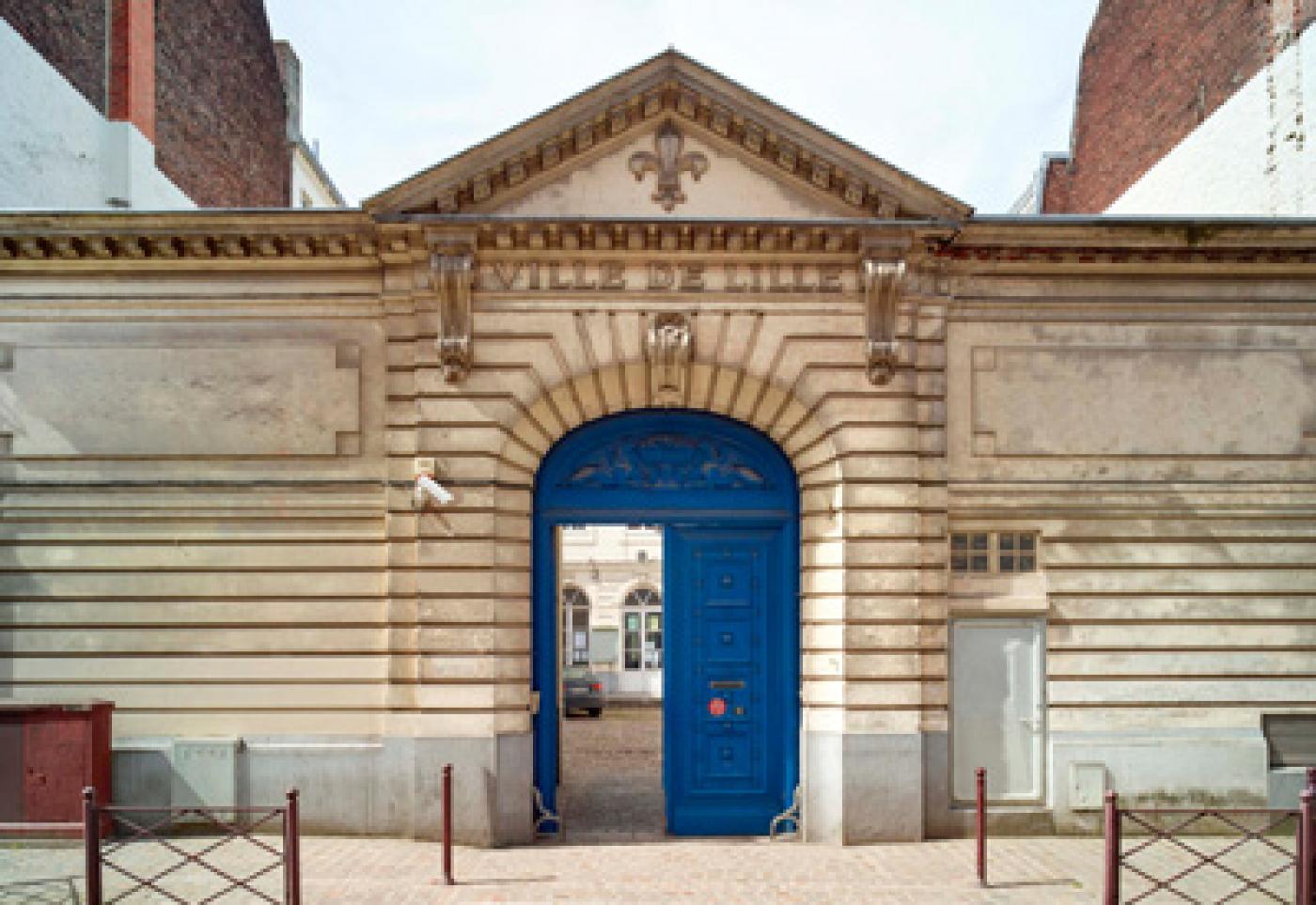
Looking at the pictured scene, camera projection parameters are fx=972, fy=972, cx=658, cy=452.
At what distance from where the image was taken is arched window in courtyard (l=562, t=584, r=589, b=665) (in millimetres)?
29969

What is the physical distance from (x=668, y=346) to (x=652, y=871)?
540 cm

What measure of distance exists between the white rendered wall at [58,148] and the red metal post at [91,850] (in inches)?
342

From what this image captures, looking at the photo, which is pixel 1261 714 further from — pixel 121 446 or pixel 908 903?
pixel 121 446

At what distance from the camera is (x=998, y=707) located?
1099 cm

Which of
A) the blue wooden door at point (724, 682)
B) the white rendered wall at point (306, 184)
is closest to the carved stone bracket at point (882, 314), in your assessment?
the blue wooden door at point (724, 682)

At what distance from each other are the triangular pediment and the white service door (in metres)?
4.76

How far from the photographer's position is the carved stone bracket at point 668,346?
10.7 m

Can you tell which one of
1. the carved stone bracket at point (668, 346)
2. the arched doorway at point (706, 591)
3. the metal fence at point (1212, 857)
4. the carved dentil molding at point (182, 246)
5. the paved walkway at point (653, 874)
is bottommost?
the paved walkway at point (653, 874)

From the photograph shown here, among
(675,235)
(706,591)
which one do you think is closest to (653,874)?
(706,591)

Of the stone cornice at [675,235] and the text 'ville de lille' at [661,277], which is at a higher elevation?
the stone cornice at [675,235]

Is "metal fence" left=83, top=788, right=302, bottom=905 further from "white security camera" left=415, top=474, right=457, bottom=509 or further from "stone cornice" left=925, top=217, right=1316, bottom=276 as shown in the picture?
"stone cornice" left=925, top=217, right=1316, bottom=276

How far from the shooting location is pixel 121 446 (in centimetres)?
1098

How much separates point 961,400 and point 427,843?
25.0 ft

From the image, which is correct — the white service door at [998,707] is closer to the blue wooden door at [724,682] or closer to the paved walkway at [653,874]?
the paved walkway at [653,874]
